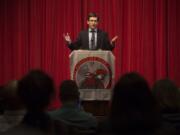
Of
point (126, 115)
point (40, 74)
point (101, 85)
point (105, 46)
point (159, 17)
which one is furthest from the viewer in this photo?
point (159, 17)

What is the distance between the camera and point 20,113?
7.21ft

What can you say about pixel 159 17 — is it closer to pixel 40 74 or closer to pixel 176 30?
pixel 176 30

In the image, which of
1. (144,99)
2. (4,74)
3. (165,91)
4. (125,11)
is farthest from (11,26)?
(144,99)

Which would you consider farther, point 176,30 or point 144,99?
point 176,30

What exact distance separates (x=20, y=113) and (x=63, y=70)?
5.83m

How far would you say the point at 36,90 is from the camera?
1.87 metres

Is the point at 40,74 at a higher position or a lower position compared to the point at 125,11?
lower

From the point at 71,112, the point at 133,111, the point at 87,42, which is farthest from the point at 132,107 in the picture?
the point at 87,42

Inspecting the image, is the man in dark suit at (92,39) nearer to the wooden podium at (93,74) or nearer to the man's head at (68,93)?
the wooden podium at (93,74)

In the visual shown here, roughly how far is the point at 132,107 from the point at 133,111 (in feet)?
0.06

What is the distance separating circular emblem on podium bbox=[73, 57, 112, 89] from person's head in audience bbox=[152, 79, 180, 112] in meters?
3.08

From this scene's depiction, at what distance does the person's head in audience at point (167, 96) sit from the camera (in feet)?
8.26

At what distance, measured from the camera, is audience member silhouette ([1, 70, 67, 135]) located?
1800 millimetres

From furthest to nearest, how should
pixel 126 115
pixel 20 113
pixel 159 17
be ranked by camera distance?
pixel 159 17
pixel 20 113
pixel 126 115
